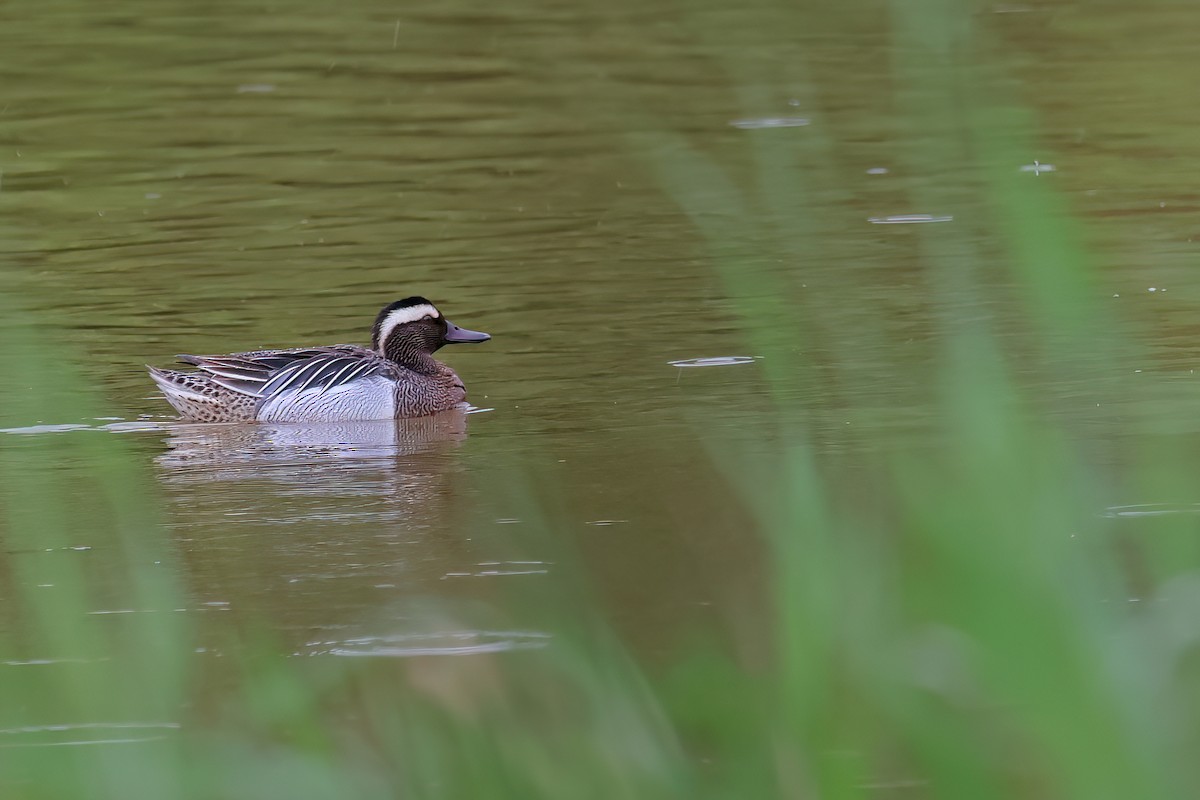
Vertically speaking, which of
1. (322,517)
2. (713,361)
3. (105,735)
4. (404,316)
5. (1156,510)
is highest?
(1156,510)

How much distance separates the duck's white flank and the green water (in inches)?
19.9

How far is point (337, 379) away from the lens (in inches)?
413

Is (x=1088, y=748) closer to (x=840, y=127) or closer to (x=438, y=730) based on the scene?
(x=438, y=730)

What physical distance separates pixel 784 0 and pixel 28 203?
11.9m

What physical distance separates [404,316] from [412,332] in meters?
0.12

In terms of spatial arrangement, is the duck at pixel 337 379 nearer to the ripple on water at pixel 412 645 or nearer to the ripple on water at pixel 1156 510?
the ripple on water at pixel 412 645

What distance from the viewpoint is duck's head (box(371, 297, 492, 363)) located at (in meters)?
10.8

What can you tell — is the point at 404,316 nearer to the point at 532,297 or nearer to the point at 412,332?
the point at 412,332

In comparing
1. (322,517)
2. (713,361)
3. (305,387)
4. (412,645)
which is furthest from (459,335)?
(412,645)

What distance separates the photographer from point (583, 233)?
13.6m

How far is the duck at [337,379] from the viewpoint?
10.4 metres

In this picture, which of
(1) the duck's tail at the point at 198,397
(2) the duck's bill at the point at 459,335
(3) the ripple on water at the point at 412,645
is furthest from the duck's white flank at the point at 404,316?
(3) the ripple on water at the point at 412,645

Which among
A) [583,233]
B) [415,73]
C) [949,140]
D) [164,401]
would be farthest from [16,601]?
[415,73]

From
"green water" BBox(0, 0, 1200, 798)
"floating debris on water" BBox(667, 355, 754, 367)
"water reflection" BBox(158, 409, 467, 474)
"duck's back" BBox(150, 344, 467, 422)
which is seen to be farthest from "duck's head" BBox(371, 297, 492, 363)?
"floating debris on water" BBox(667, 355, 754, 367)
